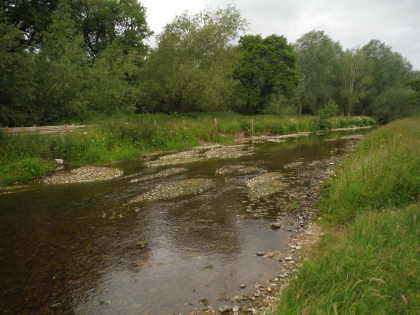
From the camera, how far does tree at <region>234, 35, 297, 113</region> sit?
53656mm

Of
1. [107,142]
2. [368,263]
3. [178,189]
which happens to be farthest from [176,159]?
[368,263]

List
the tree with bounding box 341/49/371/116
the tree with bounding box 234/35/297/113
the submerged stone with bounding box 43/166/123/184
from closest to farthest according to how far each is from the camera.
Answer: the submerged stone with bounding box 43/166/123/184
the tree with bounding box 234/35/297/113
the tree with bounding box 341/49/371/116

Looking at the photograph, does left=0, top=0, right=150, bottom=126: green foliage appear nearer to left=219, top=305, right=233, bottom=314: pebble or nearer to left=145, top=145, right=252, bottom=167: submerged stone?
left=145, top=145, right=252, bottom=167: submerged stone

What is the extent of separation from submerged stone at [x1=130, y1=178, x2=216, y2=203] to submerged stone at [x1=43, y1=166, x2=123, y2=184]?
4.61 meters

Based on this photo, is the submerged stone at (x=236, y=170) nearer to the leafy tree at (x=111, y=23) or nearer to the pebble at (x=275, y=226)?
the pebble at (x=275, y=226)

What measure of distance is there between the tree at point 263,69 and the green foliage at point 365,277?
4953 cm

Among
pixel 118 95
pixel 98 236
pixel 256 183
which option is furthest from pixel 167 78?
pixel 98 236

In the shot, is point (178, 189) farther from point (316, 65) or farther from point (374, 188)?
point (316, 65)

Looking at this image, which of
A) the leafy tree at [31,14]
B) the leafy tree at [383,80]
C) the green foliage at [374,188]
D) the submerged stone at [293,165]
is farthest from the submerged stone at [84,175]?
the leafy tree at [383,80]

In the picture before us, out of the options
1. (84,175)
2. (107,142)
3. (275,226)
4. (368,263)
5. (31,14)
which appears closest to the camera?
(368,263)

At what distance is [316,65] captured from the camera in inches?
2704

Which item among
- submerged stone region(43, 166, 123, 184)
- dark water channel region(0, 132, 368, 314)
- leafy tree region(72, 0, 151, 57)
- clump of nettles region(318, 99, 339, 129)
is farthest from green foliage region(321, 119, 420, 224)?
leafy tree region(72, 0, 151, 57)

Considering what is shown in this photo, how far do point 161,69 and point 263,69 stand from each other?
20.7 m

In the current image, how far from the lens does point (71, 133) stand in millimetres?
23469
